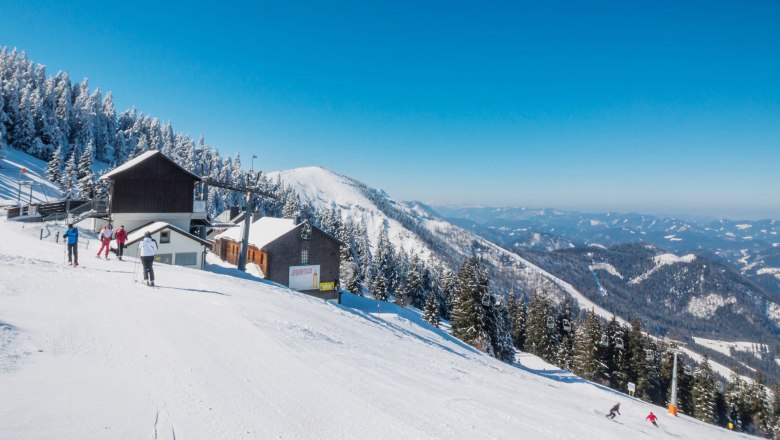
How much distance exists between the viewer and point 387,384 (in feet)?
27.1

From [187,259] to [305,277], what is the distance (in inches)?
571

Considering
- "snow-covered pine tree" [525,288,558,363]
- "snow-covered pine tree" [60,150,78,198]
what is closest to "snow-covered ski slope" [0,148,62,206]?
"snow-covered pine tree" [60,150,78,198]

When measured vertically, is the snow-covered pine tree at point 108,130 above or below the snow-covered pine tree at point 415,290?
above

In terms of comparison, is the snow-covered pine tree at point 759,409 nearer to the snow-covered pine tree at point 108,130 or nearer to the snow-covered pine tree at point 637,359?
the snow-covered pine tree at point 637,359

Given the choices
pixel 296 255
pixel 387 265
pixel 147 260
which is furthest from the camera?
pixel 387 265

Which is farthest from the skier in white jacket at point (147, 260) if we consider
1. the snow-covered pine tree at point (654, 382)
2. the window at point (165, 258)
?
the snow-covered pine tree at point (654, 382)

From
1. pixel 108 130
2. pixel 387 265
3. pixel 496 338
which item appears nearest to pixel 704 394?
pixel 496 338

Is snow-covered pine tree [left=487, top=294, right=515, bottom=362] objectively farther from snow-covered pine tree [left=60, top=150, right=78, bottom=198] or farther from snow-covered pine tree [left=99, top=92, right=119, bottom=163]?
snow-covered pine tree [left=99, top=92, right=119, bottom=163]

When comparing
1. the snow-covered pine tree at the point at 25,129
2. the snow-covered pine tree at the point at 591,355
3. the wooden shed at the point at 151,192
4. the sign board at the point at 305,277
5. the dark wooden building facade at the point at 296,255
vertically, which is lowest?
the snow-covered pine tree at the point at 591,355

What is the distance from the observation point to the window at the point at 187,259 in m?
31.5

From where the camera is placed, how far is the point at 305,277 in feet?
144

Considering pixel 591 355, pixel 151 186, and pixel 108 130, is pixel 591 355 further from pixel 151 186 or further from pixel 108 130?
pixel 108 130

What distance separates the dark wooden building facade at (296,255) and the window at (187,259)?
9016 mm

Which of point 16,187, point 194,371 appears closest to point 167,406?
point 194,371
